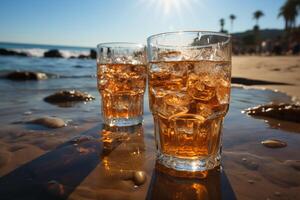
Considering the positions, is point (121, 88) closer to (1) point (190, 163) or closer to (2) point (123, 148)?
(2) point (123, 148)

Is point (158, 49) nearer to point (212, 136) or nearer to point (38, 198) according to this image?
point (212, 136)

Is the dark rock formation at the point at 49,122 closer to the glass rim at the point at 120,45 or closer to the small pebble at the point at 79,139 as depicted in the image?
the small pebble at the point at 79,139

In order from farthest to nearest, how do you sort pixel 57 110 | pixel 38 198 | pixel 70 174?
pixel 57 110, pixel 70 174, pixel 38 198

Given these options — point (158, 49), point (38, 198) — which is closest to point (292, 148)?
point (158, 49)

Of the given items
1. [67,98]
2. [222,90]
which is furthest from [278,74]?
[222,90]

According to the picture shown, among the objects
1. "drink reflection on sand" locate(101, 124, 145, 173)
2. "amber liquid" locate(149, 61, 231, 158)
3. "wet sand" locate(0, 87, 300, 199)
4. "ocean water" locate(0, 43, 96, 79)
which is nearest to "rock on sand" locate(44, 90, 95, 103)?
"wet sand" locate(0, 87, 300, 199)

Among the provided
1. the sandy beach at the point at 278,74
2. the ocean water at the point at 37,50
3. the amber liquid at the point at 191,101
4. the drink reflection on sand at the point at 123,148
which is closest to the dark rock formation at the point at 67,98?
the drink reflection on sand at the point at 123,148
